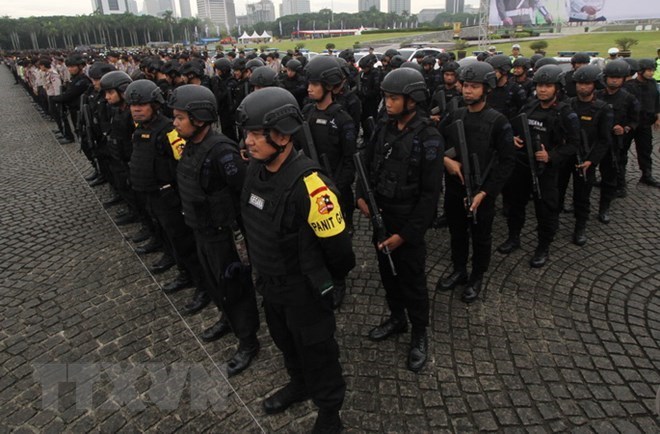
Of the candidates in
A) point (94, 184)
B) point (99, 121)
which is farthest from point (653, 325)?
point (94, 184)

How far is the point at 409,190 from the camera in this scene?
3281 millimetres

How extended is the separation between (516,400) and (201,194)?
112 inches

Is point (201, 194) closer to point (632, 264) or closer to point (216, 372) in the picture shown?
point (216, 372)

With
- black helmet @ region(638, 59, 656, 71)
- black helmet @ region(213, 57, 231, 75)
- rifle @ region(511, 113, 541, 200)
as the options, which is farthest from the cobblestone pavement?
black helmet @ region(213, 57, 231, 75)

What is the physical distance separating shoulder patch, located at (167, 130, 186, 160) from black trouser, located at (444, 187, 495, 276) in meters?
2.66

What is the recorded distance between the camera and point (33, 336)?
409 cm

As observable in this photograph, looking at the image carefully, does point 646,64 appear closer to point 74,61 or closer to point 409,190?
point 409,190

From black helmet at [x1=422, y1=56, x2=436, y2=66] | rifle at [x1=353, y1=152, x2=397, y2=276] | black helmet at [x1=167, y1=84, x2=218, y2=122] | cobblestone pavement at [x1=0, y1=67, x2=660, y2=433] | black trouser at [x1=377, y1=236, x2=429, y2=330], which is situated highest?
black helmet at [x1=422, y1=56, x2=436, y2=66]

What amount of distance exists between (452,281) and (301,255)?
8.48 ft

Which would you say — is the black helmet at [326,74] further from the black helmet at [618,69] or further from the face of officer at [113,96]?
the black helmet at [618,69]

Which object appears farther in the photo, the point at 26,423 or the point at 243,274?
the point at 243,274

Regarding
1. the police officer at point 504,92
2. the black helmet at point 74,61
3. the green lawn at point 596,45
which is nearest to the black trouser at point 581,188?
the police officer at point 504,92

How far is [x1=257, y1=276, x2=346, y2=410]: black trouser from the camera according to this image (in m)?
2.65

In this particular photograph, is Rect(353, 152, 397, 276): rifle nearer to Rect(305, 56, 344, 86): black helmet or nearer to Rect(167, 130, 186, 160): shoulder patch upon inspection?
Rect(305, 56, 344, 86): black helmet
